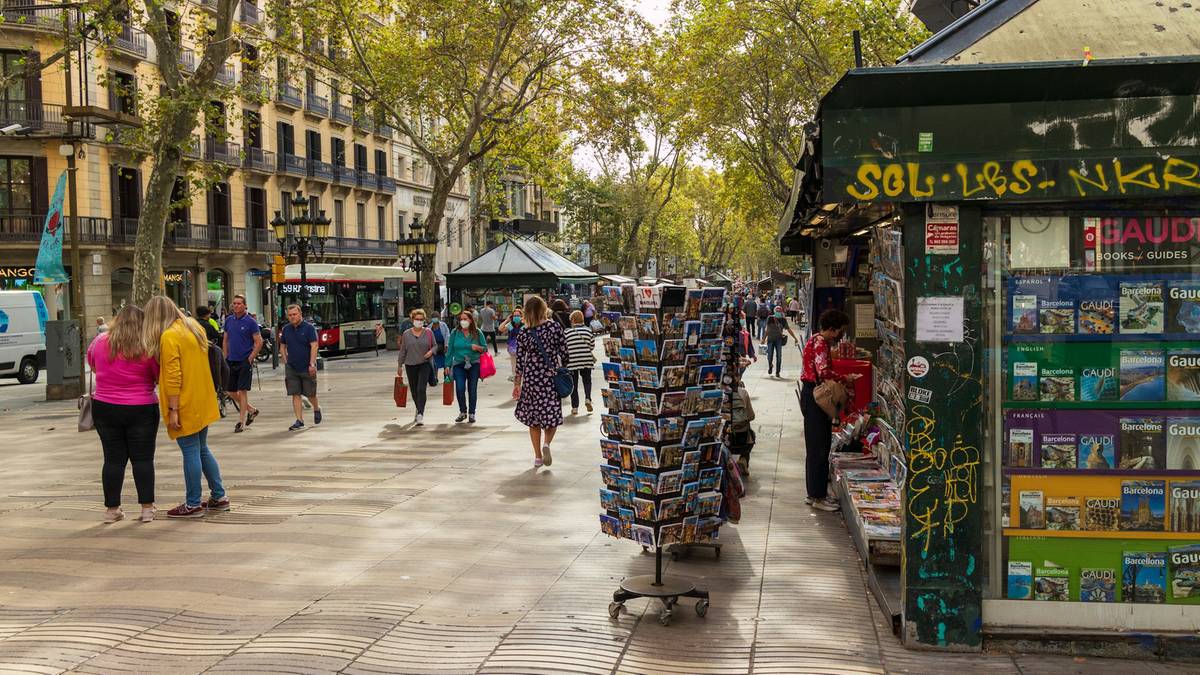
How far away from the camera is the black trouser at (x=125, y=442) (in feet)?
25.7

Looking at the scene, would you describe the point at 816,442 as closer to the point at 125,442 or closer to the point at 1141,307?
the point at 1141,307

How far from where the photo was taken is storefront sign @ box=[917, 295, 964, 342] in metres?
4.84

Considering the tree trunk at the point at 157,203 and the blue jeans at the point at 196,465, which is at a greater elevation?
the tree trunk at the point at 157,203

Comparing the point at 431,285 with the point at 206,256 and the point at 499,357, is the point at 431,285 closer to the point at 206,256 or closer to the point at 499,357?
the point at 499,357

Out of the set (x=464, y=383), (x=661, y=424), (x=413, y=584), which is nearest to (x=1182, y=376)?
(x=661, y=424)

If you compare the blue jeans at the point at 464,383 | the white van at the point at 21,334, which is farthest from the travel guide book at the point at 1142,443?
the white van at the point at 21,334

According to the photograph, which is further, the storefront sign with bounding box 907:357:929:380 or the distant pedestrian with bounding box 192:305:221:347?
the distant pedestrian with bounding box 192:305:221:347

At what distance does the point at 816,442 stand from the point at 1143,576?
11.1ft

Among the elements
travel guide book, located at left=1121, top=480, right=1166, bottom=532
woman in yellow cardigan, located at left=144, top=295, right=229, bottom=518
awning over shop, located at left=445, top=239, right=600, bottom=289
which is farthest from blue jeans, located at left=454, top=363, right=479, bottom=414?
awning over shop, located at left=445, top=239, right=600, bottom=289

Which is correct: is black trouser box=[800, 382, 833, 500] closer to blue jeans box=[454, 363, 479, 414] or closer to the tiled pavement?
the tiled pavement

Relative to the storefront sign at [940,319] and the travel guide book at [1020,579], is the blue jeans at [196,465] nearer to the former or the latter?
the storefront sign at [940,319]

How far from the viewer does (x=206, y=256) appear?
1652 inches

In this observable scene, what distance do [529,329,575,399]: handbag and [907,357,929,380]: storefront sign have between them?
5830 mm

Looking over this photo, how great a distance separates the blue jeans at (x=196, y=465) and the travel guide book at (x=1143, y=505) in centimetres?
651
